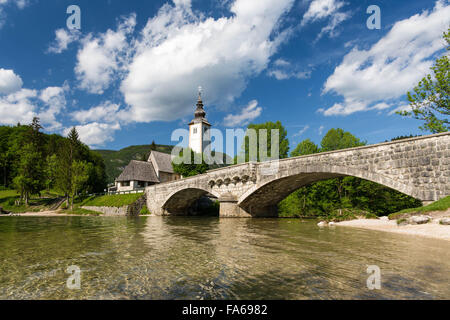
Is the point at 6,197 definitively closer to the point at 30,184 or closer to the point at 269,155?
the point at 30,184

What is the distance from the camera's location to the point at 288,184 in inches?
1006

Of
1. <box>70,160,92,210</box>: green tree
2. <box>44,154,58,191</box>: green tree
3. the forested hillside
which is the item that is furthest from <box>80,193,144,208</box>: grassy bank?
<box>44,154,58,191</box>: green tree

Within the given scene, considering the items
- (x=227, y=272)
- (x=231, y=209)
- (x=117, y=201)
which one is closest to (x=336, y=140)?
(x=231, y=209)

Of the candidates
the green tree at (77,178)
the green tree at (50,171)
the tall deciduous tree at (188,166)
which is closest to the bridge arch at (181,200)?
the tall deciduous tree at (188,166)

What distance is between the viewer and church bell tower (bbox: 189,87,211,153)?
6825 cm

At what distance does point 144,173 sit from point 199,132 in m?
20.3

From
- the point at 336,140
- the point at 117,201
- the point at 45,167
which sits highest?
the point at 336,140

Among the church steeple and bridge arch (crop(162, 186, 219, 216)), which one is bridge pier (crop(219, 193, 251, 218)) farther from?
the church steeple

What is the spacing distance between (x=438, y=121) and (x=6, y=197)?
69.3 meters

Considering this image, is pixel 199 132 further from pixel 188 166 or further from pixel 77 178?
pixel 77 178

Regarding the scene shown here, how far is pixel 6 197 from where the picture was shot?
164ft

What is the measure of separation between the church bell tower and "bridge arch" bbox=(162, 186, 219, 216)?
1111 inches

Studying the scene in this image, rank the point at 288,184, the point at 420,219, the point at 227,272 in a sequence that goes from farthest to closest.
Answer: the point at 288,184 < the point at 420,219 < the point at 227,272
